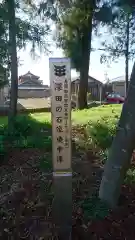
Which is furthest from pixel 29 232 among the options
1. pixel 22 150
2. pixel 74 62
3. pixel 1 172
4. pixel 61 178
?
pixel 74 62

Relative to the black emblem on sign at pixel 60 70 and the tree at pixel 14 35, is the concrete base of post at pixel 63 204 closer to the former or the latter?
the black emblem on sign at pixel 60 70

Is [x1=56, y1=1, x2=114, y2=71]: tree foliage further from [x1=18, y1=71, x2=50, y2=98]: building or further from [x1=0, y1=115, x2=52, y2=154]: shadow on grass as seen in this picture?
[x1=18, y1=71, x2=50, y2=98]: building

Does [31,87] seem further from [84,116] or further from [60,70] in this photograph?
[60,70]

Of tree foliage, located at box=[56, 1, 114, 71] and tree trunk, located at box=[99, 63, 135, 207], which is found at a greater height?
tree foliage, located at box=[56, 1, 114, 71]

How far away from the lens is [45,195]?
424cm

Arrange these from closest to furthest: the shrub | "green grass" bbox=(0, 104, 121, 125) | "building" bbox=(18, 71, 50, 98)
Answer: the shrub, "green grass" bbox=(0, 104, 121, 125), "building" bbox=(18, 71, 50, 98)

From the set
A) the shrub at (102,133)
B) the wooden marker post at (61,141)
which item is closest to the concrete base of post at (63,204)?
the wooden marker post at (61,141)

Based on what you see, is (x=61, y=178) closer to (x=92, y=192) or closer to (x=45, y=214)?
(x=45, y=214)

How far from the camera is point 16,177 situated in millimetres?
4914

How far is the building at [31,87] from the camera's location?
46.2m

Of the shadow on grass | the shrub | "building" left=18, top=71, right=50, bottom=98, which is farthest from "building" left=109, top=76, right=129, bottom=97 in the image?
the shrub

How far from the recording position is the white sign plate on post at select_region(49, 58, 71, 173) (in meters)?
3.39

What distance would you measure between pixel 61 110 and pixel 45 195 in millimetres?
1344

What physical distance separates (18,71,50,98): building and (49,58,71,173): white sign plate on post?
41.8 metres
